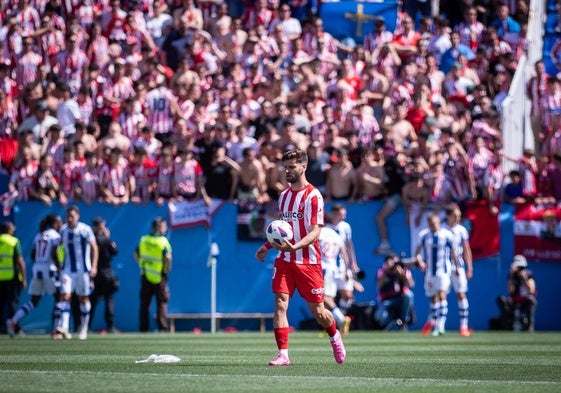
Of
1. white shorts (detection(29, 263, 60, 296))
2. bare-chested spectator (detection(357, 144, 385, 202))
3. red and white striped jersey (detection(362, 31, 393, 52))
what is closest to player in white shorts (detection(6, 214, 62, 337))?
white shorts (detection(29, 263, 60, 296))

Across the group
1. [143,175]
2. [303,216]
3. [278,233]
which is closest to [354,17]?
[143,175]

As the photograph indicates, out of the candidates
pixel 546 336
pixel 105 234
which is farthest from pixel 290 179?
pixel 105 234

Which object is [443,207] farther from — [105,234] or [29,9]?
[29,9]

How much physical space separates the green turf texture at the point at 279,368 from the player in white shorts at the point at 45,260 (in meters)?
3.46

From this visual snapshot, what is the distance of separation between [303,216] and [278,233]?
22.7 inches

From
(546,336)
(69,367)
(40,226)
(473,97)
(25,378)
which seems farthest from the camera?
(473,97)

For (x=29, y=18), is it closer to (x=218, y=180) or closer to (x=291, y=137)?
(x=218, y=180)

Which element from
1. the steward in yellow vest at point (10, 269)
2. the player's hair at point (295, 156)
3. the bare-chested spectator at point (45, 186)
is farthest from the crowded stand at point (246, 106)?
the player's hair at point (295, 156)

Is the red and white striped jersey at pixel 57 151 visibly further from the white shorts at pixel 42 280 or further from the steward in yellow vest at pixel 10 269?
the white shorts at pixel 42 280

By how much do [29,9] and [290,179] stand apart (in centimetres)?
1689

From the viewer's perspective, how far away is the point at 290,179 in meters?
13.7

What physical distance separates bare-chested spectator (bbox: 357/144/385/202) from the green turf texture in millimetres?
5831

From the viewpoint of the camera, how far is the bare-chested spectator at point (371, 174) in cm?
2622

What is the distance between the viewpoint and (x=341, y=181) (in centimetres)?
2639
